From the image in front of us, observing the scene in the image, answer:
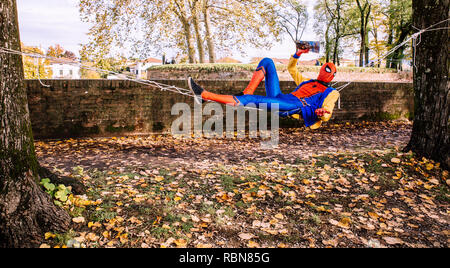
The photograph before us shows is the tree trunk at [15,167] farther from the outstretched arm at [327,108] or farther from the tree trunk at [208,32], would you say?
the tree trunk at [208,32]

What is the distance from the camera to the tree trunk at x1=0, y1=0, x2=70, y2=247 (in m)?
2.58

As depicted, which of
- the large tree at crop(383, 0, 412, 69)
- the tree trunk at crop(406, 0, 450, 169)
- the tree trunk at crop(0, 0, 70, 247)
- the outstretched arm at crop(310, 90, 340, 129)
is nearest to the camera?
the tree trunk at crop(0, 0, 70, 247)

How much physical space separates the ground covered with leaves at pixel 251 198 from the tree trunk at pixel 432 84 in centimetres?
34

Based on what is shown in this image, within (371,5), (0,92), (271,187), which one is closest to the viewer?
(0,92)

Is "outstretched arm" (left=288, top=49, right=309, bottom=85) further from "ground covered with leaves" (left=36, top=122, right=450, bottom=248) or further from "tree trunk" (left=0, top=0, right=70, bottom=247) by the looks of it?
"tree trunk" (left=0, top=0, right=70, bottom=247)

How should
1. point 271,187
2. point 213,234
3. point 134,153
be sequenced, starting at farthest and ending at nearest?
point 134,153, point 271,187, point 213,234

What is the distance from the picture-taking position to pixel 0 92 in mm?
2594

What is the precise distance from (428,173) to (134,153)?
16.4 feet

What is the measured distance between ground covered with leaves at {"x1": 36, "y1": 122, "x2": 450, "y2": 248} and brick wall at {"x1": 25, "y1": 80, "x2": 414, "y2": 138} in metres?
1.03

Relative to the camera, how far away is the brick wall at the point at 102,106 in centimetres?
689

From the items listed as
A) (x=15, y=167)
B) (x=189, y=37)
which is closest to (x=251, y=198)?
(x=15, y=167)

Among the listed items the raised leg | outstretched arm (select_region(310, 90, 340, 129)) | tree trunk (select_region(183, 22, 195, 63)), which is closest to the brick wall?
the raised leg
